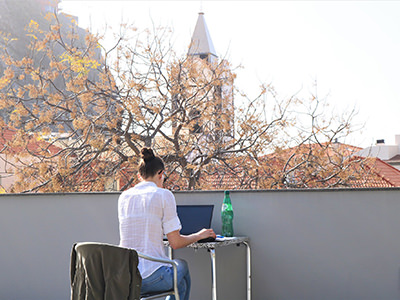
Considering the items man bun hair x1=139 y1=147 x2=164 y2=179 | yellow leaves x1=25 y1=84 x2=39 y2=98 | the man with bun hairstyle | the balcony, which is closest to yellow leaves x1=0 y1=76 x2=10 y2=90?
yellow leaves x1=25 y1=84 x2=39 y2=98

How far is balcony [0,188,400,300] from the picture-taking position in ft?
11.2

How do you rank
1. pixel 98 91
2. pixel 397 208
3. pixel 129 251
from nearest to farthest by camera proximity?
pixel 129 251 → pixel 397 208 → pixel 98 91

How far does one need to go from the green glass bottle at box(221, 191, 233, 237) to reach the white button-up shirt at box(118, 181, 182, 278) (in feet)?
2.52

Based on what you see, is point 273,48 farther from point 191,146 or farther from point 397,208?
point 397,208

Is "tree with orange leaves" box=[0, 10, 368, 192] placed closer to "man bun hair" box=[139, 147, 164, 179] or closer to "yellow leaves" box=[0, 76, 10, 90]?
"yellow leaves" box=[0, 76, 10, 90]

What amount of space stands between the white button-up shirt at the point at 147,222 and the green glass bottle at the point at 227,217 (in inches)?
30.3

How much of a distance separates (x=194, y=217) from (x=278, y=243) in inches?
24.2

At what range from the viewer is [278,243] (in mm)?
3559

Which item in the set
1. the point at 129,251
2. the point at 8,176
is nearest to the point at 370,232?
Answer: the point at 129,251

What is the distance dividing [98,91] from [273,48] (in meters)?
5.20

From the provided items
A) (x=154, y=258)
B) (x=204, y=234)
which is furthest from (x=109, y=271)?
(x=204, y=234)

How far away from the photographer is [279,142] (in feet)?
27.9

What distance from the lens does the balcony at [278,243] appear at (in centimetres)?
341

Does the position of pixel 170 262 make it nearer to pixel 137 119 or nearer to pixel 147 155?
pixel 147 155
